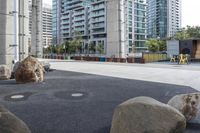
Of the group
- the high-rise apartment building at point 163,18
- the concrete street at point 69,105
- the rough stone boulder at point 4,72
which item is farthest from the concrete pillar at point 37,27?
the high-rise apartment building at point 163,18

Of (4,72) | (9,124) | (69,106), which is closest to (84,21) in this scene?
(4,72)

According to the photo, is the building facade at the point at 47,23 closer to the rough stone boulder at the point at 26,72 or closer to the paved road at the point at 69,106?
the rough stone boulder at the point at 26,72

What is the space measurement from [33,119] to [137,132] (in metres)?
3.35

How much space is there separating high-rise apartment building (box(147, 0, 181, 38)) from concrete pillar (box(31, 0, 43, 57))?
127891 millimetres

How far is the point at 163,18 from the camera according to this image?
177 meters

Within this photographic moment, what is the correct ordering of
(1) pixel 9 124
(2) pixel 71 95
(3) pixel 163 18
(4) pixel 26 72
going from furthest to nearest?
(3) pixel 163 18 < (4) pixel 26 72 < (2) pixel 71 95 < (1) pixel 9 124

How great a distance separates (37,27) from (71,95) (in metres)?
48.8

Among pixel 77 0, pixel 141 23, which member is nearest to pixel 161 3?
pixel 141 23

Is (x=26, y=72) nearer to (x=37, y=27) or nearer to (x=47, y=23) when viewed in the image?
(x=37, y=27)

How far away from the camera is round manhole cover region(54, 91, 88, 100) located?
10023mm

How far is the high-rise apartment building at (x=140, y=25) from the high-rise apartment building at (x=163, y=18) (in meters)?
34.2

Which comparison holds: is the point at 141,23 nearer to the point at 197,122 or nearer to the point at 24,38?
the point at 24,38

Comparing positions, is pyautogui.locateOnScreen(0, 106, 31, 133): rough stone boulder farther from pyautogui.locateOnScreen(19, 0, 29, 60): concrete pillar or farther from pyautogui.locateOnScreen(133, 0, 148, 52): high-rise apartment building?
pyautogui.locateOnScreen(133, 0, 148, 52): high-rise apartment building

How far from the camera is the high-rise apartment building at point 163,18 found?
176 metres
